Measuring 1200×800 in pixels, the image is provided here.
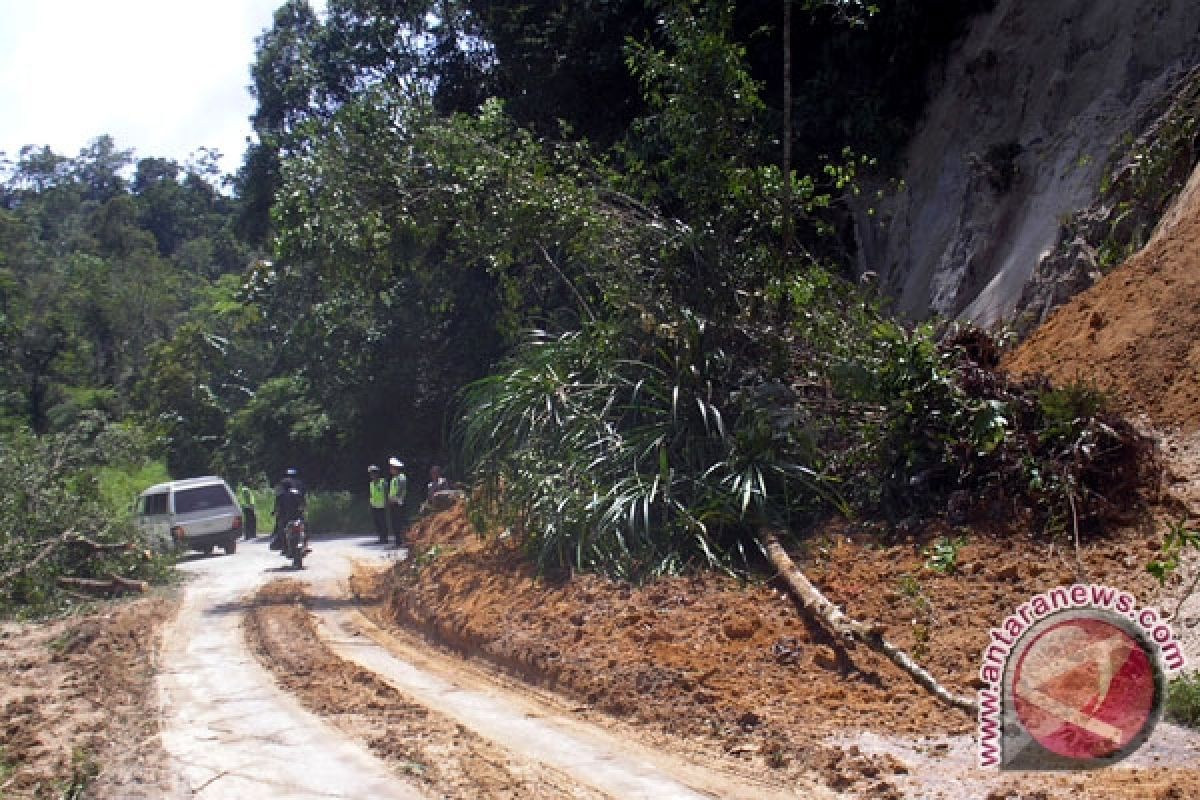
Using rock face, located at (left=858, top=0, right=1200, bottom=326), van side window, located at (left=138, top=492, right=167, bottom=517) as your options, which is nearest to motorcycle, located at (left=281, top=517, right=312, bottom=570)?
van side window, located at (left=138, top=492, right=167, bottom=517)

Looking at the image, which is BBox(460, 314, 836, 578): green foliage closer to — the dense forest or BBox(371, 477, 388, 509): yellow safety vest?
the dense forest

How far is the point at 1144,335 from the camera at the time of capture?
33.8 feet

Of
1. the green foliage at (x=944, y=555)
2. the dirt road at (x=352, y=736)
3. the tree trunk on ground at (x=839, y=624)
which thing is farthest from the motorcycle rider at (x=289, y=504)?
the green foliage at (x=944, y=555)

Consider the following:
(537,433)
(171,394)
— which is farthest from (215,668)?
(171,394)

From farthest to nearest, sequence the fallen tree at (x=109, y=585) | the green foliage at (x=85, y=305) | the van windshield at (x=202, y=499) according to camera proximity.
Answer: the green foliage at (x=85, y=305), the van windshield at (x=202, y=499), the fallen tree at (x=109, y=585)

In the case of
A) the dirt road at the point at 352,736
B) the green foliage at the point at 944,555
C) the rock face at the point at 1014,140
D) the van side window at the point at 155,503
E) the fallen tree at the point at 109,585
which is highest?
the rock face at the point at 1014,140

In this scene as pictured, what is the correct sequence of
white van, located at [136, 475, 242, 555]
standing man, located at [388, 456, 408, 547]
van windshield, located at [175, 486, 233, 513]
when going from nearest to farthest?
standing man, located at [388, 456, 408, 547]
white van, located at [136, 475, 242, 555]
van windshield, located at [175, 486, 233, 513]

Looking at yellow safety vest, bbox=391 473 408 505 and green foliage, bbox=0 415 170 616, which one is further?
yellow safety vest, bbox=391 473 408 505

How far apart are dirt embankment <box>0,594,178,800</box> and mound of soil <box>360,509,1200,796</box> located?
2.85 m

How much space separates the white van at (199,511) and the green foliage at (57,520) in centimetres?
534

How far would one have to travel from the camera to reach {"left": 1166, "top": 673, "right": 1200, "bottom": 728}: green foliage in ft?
20.7

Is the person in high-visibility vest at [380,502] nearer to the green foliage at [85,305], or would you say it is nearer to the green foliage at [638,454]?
the green foliage at [638,454]

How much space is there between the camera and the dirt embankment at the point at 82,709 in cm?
687

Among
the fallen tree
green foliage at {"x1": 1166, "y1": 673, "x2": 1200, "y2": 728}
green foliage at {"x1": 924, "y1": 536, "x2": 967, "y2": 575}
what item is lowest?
the fallen tree
